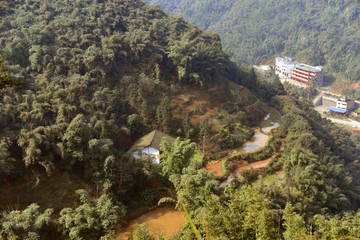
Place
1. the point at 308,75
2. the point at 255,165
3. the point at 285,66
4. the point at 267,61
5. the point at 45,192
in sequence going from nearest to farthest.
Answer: the point at 45,192, the point at 255,165, the point at 308,75, the point at 285,66, the point at 267,61

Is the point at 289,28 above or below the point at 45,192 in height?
above

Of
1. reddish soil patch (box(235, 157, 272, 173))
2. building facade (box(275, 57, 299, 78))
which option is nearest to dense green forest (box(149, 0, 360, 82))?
building facade (box(275, 57, 299, 78))

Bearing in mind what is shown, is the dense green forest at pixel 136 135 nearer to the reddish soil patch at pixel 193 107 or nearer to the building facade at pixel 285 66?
the reddish soil patch at pixel 193 107

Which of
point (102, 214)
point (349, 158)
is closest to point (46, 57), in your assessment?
point (102, 214)

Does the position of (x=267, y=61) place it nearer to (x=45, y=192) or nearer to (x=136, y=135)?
(x=136, y=135)

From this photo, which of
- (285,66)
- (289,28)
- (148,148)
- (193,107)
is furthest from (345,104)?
(289,28)

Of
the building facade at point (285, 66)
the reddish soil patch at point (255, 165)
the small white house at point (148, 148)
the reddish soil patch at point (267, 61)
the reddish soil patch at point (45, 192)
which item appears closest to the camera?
the reddish soil patch at point (45, 192)

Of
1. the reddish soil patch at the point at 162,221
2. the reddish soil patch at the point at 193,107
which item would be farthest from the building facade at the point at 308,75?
the reddish soil patch at the point at 162,221
